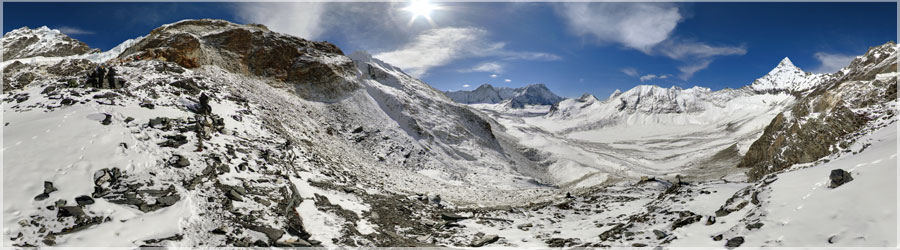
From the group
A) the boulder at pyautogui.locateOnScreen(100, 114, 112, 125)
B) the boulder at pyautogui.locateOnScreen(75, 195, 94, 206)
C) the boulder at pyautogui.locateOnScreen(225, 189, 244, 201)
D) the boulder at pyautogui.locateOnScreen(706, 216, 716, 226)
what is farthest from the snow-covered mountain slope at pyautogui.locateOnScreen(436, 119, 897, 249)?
the boulder at pyautogui.locateOnScreen(100, 114, 112, 125)

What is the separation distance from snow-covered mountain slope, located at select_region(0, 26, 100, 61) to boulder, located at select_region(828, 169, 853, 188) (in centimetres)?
13258

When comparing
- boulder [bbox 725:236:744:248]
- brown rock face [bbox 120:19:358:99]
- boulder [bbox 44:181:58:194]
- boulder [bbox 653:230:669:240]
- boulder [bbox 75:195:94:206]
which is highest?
brown rock face [bbox 120:19:358:99]

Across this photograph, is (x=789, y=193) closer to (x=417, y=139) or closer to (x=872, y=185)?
(x=872, y=185)

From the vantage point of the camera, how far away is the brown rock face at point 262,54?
130 feet

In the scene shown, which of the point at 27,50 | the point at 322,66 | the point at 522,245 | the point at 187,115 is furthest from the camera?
the point at 27,50

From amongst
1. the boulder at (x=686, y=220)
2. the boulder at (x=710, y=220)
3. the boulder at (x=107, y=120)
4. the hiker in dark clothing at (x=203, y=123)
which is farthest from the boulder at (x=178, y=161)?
the boulder at (x=710, y=220)

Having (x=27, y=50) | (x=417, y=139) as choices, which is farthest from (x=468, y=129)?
(x=27, y=50)

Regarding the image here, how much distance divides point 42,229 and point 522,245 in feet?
45.4

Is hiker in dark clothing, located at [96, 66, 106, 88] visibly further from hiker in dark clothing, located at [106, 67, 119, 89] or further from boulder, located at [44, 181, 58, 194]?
boulder, located at [44, 181, 58, 194]

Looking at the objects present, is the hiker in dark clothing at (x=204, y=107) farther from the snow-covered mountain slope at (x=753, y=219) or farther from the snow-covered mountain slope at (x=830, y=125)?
the snow-covered mountain slope at (x=830, y=125)

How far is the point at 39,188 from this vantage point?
976cm

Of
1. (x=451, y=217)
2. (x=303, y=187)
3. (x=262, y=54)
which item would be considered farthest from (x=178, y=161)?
(x=262, y=54)

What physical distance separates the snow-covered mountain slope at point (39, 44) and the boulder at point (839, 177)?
132583 millimetres

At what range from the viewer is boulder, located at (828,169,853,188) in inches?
350
